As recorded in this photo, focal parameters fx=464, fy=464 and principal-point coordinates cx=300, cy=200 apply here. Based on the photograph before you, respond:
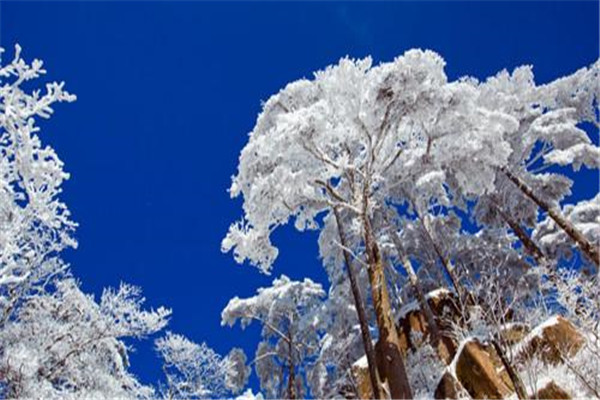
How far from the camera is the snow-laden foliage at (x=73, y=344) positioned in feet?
34.2

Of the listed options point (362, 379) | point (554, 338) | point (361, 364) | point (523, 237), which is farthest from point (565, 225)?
point (362, 379)

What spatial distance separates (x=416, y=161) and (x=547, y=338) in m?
5.96

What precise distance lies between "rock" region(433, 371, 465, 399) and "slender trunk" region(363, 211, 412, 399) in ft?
16.2

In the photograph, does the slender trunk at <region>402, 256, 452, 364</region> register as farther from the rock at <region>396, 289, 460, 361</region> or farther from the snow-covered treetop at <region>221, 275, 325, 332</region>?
the snow-covered treetop at <region>221, 275, 325, 332</region>

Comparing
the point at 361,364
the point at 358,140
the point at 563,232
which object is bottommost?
the point at 361,364

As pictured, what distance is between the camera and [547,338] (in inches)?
492

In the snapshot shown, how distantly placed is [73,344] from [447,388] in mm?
10728

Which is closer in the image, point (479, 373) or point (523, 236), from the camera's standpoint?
point (479, 373)

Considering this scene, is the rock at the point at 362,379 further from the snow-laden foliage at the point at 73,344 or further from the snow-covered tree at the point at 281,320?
the snow-laden foliage at the point at 73,344

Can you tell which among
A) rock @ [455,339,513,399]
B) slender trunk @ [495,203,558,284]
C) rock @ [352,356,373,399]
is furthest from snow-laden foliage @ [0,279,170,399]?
slender trunk @ [495,203,558,284]

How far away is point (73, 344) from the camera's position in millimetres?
11930

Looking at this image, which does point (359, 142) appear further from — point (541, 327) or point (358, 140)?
point (541, 327)

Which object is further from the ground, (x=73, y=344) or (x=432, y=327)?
(x=432, y=327)

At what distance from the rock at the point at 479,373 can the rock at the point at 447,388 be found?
34cm
